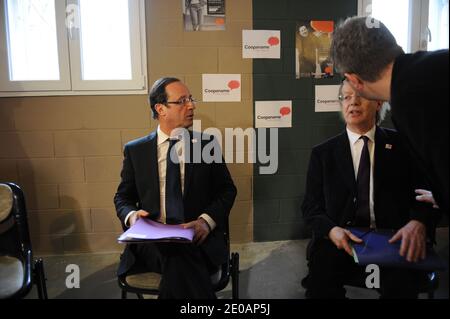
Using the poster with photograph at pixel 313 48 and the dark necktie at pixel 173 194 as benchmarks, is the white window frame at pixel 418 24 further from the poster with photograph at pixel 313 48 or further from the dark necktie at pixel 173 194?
the dark necktie at pixel 173 194

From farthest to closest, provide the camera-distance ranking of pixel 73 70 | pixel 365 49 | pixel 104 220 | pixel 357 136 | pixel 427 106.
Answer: pixel 104 220 < pixel 73 70 < pixel 357 136 < pixel 365 49 < pixel 427 106

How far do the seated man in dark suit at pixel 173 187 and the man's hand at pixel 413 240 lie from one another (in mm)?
769

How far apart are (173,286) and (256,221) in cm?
158

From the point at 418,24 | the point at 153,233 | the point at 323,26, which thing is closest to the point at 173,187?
the point at 153,233

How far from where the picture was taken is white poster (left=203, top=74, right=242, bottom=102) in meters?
2.79

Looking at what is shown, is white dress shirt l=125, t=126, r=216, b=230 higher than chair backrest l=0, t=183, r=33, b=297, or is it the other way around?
white dress shirt l=125, t=126, r=216, b=230

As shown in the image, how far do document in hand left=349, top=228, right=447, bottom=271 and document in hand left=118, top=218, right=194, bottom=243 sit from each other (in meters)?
0.66

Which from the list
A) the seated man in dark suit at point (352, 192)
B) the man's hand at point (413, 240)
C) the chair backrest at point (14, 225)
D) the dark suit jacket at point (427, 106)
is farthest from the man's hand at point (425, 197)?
the chair backrest at point (14, 225)

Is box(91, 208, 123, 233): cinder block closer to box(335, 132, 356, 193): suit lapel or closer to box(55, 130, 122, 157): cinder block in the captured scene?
box(55, 130, 122, 157): cinder block

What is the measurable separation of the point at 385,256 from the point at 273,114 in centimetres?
172

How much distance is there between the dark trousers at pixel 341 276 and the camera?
57.6 inches

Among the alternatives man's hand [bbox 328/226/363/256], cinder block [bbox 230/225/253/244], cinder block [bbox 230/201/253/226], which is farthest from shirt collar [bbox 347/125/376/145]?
cinder block [bbox 230/225/253/244]

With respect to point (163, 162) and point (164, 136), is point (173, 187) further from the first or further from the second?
point (164, 136)

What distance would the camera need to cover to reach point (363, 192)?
172 cm
